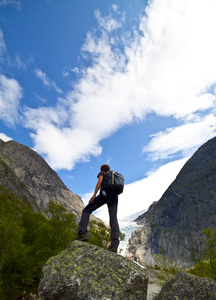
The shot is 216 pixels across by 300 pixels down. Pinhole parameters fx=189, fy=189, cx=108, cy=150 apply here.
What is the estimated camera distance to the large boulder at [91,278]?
5.33m

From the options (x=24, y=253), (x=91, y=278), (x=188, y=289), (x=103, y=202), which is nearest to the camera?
(x=91, y=278)

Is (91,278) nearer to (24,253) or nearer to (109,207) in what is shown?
(109,207)

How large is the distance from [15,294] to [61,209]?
599 inches

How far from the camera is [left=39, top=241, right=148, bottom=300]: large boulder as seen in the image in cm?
533

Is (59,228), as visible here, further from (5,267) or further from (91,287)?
(91,287)

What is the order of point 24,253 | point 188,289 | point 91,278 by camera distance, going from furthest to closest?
point 24,253 < point 188,289 < point 91,278

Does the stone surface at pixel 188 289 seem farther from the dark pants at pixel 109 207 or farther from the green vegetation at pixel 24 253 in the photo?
the green vegetation at pixel 24 253

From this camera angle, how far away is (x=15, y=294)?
31.8 meters

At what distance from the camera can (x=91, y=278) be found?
223 inches

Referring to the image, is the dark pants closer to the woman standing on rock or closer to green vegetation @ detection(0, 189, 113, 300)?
the woman standing on rock

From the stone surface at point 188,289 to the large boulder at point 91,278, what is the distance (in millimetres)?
1518

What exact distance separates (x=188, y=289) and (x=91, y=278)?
3.59 meters

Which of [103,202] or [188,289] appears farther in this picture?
[103,202]

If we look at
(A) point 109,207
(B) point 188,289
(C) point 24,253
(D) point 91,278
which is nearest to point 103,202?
(A) point 109,207
